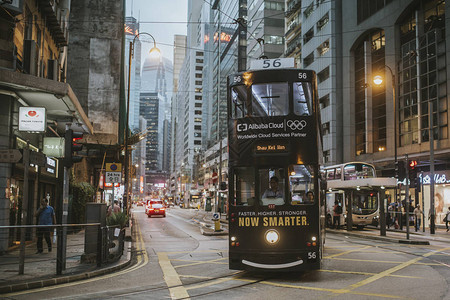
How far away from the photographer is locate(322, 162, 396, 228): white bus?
27.5 meters

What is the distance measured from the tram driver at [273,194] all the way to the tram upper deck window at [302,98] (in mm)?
1629

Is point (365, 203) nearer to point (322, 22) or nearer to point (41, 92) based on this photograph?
point (41, 92)

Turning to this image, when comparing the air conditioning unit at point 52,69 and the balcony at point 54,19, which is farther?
the air conditioning unit at point 52,69

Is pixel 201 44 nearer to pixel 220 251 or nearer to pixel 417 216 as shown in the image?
pixel 417 216

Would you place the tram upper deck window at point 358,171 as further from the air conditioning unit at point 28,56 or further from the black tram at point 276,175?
the air conditioning unit at point 28,56

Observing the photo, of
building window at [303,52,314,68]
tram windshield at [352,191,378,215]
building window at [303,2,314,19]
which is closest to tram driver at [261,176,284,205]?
tram windshield at [352,191,378,215]

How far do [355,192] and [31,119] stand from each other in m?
21.1

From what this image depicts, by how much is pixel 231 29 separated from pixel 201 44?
47.8 metres

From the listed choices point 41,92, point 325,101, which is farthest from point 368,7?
point 41,92

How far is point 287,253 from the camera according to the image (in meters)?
9.84

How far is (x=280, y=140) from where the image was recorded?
1010 cm

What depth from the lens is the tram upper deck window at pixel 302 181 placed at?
32.9ft

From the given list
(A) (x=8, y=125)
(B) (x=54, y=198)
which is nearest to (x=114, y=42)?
(B) (x=54, y=198)

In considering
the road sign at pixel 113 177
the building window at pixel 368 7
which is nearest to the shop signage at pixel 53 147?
the road sign at pixel 113 177
